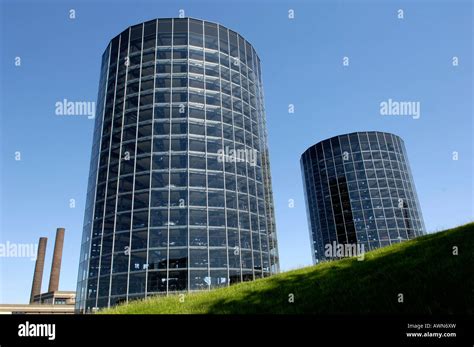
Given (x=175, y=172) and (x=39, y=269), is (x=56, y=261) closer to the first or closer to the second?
(x=39, y=269)

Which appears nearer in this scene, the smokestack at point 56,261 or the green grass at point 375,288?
the green grass at point 375,288

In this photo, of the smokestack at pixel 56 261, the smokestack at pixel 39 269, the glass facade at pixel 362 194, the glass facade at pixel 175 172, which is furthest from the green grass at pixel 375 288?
the smokestack at pixel 39 269

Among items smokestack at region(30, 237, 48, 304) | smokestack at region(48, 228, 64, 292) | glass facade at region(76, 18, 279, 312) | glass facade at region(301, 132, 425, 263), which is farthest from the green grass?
smokestack at region(30, 237, 48, 304)

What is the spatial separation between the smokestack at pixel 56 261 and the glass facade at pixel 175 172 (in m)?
46.4

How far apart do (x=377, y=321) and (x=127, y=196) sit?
3046cm

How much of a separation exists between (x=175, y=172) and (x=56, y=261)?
6039cm

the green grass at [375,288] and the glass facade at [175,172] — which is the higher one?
the glass facade at [175,172]

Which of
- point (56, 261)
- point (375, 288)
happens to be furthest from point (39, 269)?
point (375, 288)

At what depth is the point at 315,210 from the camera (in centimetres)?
7012

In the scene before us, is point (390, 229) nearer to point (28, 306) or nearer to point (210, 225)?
point (210, 225)

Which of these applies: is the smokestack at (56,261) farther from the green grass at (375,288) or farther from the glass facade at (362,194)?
the green grass at (375,288)

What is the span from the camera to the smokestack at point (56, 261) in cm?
7606

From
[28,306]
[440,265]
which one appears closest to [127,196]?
[440,265]

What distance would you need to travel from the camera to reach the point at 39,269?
256ft
